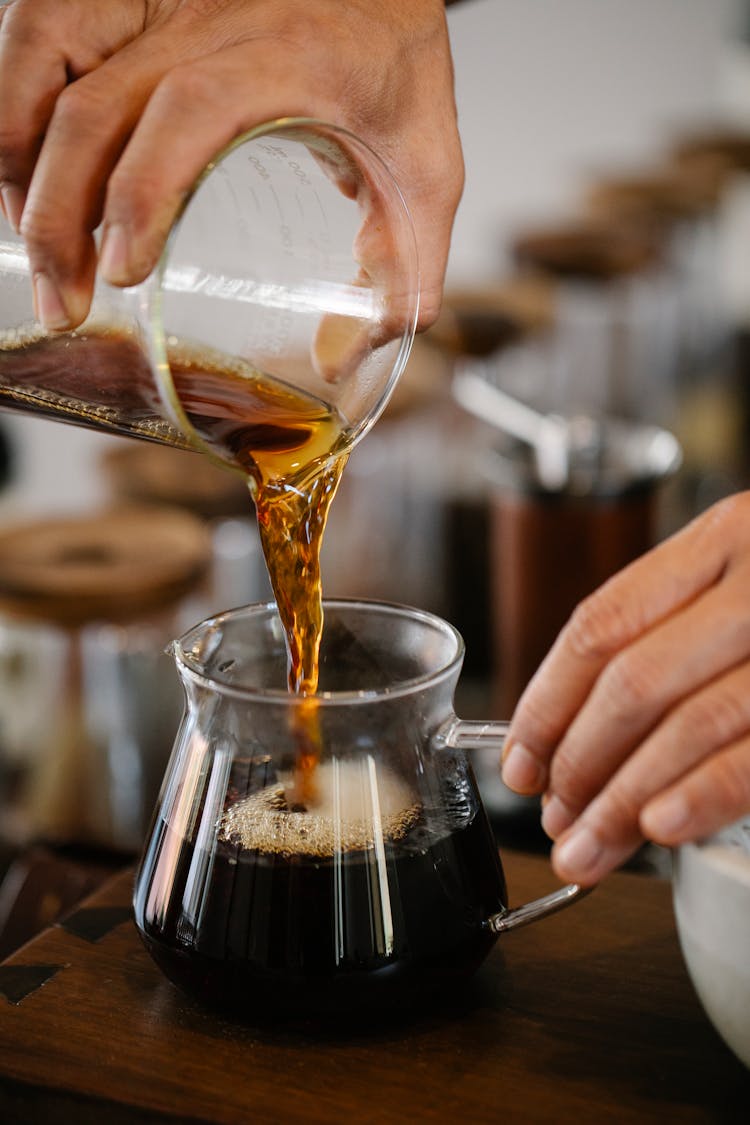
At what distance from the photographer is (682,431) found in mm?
5020

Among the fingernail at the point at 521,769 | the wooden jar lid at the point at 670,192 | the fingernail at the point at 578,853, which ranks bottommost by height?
the wooden jar lid at the point at 670,192

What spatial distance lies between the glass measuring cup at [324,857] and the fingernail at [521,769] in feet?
0.12

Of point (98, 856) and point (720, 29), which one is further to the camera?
point (720, 29)

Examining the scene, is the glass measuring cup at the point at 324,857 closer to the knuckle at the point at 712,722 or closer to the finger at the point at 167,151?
the knuckle at the point at 712,722

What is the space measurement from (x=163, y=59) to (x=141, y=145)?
0.16 metres

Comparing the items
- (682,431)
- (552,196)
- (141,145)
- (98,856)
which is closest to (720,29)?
(552,196)

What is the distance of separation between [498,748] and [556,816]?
0.07 metres

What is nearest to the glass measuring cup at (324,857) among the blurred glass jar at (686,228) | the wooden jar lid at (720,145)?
the blurred glass jar at (686,228)

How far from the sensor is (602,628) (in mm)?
791

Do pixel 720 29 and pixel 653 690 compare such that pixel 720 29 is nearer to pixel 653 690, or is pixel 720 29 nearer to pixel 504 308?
pixel 504 308

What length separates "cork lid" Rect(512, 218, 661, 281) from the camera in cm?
457

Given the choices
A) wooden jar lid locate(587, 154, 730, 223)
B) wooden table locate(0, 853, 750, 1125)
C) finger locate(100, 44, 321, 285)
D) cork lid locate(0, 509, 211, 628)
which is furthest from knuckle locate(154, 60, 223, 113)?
wooden jar lid locate(587, 154, 730, 223)

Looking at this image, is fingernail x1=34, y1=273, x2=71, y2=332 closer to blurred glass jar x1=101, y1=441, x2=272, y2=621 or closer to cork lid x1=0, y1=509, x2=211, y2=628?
cork lid x1=0, y1=509, x2=211, y2=628

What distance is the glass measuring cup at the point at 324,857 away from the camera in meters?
0.80
